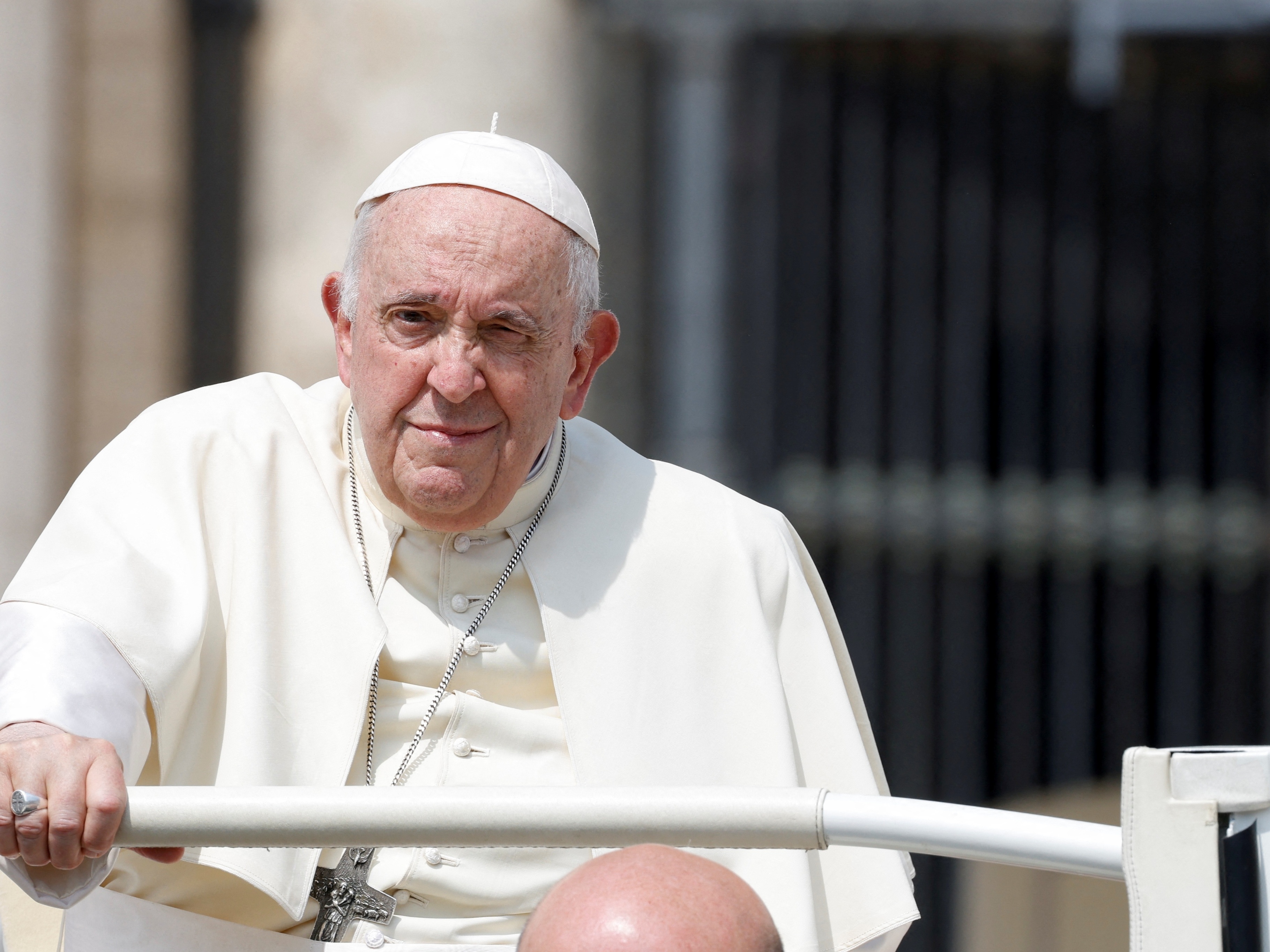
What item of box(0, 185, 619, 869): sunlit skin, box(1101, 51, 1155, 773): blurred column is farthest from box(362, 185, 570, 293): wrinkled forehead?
box(1101, 51, 1155, 773): blurred column

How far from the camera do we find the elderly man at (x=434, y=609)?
2.34 metres

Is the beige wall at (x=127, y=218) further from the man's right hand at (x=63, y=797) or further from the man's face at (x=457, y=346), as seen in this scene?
the man's right hand at (x=63, y=797)

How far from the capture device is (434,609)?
2.65 m

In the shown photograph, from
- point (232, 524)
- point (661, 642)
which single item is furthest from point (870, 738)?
point (232, 524)

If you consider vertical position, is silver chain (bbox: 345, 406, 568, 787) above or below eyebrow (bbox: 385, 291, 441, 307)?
below

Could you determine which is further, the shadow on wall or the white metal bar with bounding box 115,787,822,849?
the shadow on wall

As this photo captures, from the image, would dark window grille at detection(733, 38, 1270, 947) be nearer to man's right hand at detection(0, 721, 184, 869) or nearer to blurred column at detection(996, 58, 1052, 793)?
blurred column at detection(996, 58, 1052, 793)

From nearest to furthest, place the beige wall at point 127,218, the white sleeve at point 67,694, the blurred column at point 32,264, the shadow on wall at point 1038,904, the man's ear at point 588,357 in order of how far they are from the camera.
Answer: the white sleeve at point 67,694 < the man's ear at point 588,357 < the blurred column at point 32,264 < the beige wall at point 127,218 < the shadow on wall at point 1038,904

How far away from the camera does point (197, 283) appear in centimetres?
586

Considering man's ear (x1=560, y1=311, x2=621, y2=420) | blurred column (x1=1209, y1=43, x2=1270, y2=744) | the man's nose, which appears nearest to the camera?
the man's nose

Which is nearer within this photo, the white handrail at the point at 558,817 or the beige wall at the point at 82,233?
the white handrail at the point at 558,817

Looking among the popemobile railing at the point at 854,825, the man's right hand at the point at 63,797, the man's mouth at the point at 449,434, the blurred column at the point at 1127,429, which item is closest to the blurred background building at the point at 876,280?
the blurred column at the point at 1127,429

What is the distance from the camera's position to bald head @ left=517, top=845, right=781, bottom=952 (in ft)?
4.66

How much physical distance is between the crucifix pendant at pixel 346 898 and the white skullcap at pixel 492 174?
97 centimetres
